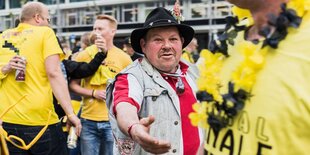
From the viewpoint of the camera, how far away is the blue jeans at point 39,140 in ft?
13.7

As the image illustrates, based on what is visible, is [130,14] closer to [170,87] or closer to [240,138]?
[170,87]

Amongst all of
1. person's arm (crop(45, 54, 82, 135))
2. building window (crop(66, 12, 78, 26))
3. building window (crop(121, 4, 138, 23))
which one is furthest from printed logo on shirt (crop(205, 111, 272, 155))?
building window (crop(66, 12, 78, 26))

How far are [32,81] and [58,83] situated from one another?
22 cm

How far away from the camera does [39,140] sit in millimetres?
4211

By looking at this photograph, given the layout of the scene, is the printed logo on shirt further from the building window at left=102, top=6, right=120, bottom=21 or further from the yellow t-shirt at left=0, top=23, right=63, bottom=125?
the building window at left=102, top=6, right=120, bottom=21

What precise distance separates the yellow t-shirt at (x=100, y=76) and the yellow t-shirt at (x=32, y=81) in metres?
1.03

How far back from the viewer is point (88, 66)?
16.7ft

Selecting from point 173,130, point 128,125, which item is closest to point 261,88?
point 128,125

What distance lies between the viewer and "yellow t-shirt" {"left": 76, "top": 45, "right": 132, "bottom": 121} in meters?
5.27

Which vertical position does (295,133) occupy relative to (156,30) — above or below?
below

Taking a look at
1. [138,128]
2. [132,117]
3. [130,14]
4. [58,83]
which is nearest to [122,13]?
[130,14]

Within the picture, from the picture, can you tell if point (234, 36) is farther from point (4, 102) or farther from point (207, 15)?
point (207, 15)

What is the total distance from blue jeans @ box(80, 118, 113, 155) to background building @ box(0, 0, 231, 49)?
28.6 m

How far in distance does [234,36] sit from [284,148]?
0.58 m
